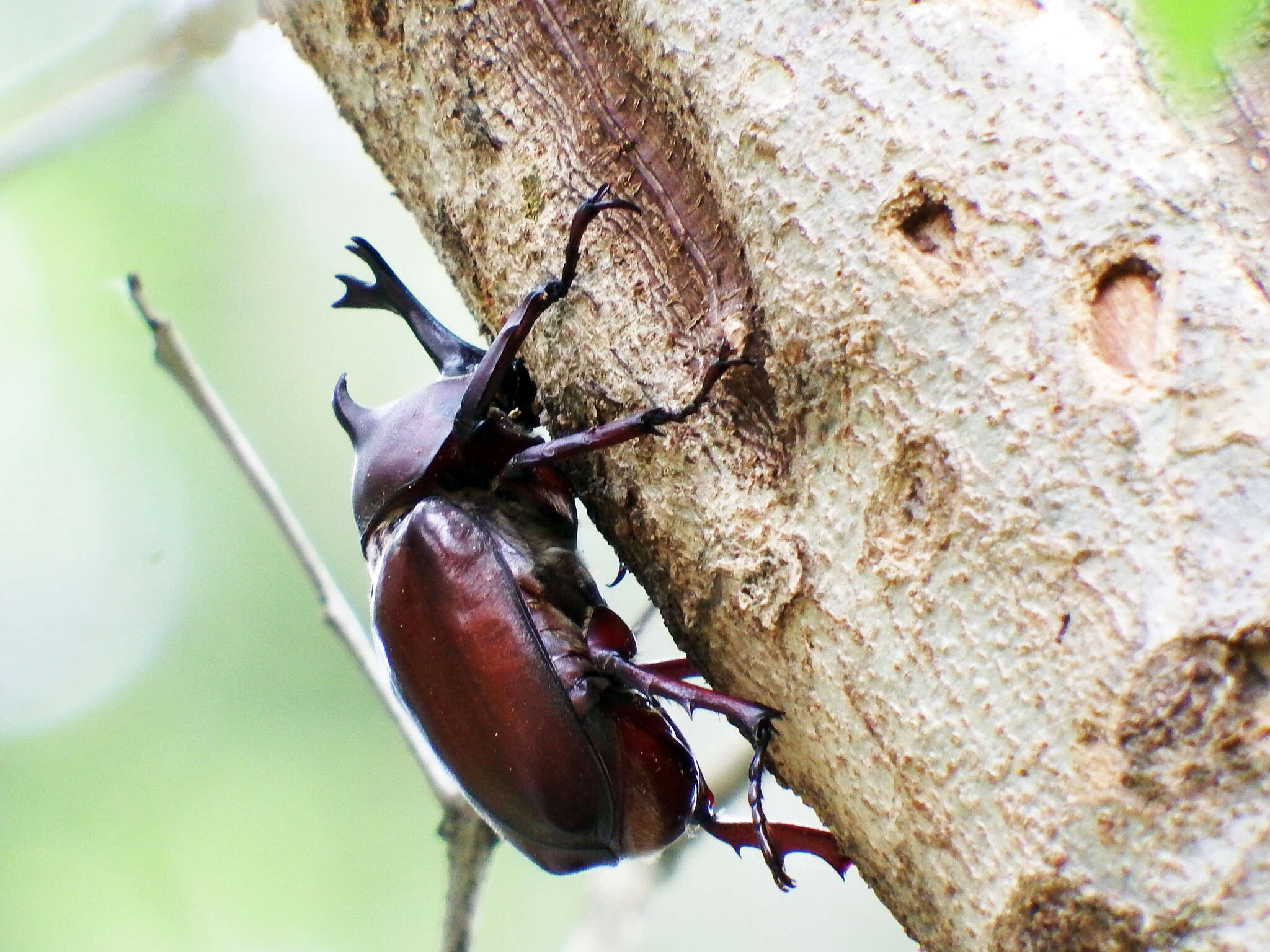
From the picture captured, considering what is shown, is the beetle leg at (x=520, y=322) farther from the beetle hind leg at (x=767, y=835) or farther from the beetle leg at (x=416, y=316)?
the beetle hind leg at (x=767, y=835)

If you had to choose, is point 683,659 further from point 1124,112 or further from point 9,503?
point 9,503

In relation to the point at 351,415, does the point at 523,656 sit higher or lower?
lower

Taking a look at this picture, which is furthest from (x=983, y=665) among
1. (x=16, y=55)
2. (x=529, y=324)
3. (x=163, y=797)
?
(x=163, y=797)

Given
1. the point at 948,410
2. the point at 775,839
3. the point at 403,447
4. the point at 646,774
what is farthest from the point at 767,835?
the point at 403,447

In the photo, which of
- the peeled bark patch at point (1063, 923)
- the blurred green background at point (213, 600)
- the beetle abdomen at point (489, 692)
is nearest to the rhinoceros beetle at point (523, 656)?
the beetle abdomen at point (489, 692)

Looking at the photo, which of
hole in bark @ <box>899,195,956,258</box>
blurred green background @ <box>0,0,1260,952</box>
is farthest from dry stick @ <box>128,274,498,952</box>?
blurred green background @ <box>0,0,1260,952</box>

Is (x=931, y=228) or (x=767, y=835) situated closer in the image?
(x=931, y=228)

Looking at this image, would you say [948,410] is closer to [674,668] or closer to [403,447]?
[674,668]
